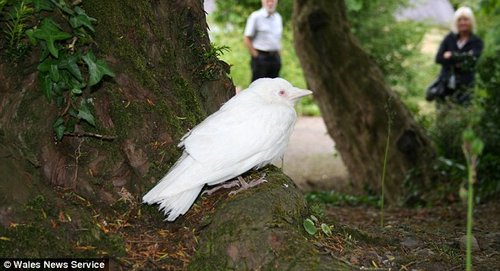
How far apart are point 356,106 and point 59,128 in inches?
214

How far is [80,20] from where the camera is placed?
295 cm

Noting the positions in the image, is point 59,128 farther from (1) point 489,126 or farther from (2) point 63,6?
(1) point 489,126

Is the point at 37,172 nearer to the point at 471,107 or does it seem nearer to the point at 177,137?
the point at 177,137

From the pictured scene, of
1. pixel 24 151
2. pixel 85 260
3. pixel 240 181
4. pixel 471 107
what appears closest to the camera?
pixel 85 260

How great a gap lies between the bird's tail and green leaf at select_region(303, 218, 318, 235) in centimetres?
53

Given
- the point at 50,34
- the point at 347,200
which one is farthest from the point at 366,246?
the point at 347,200

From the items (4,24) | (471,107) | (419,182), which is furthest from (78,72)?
(471,107)

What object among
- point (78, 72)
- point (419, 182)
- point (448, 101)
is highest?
point (78, 72)

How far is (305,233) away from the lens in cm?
296

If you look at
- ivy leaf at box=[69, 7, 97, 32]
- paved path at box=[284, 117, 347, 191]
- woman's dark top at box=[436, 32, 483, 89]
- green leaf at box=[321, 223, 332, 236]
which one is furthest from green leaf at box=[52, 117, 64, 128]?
woman's dark top at box=[436, 32, 483, 89]

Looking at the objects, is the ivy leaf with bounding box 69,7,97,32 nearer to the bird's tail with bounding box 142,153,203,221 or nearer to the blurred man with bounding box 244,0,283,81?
the bird's tail with bounding box 142,153,203,221

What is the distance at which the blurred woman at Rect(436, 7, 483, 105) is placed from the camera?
8805 mm

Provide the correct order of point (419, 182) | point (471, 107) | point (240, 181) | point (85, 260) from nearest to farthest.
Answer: point (85, 260), point (240, 181), point (419, 182), point (471, 107)

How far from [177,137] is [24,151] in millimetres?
770
